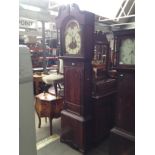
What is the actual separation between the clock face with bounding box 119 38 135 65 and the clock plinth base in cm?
92

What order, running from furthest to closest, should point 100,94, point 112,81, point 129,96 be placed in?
point 112,81
point 100,94
point 129,96

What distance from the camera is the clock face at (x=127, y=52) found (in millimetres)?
1955

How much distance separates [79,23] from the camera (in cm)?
227

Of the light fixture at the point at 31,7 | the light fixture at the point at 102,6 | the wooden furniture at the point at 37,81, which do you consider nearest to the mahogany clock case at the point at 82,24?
the light fixture at the point at 102,6

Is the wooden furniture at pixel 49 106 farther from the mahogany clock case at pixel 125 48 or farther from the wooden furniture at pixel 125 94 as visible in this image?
the mahogany clock case at pixel 125 48

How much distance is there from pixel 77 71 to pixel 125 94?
67cm

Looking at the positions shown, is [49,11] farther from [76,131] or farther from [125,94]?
[125,94]

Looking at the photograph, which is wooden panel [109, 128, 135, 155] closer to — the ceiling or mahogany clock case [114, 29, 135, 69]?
mahogany clock case [114, 29, 135, 69]

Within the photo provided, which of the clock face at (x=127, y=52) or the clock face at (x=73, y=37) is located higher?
the clock face at (x=73, y=37)

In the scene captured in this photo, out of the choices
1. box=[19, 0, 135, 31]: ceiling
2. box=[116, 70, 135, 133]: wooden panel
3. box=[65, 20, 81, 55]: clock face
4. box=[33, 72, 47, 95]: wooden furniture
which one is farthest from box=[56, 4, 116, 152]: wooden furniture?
box=[33, 72, 47, 95]: wooden furniture

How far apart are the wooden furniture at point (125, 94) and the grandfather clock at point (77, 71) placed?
0.38 meters

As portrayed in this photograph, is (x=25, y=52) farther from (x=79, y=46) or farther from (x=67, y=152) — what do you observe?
(x=67, y=152)
